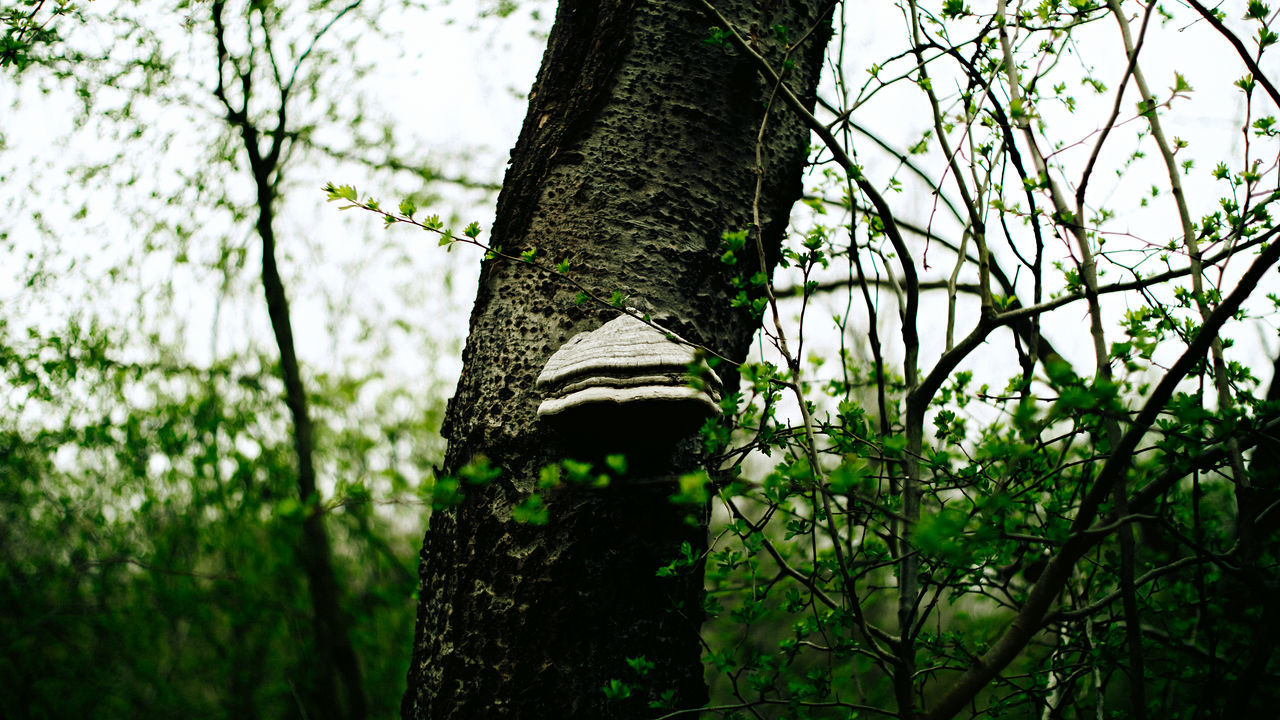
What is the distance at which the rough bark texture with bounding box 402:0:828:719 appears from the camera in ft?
4.24

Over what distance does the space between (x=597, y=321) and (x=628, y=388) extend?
290 mm

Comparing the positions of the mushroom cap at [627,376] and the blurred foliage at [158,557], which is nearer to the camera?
the mushroom cap at [627,376]

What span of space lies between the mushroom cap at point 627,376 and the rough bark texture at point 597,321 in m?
0.13

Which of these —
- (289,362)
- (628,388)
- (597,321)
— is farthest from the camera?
(289,362)

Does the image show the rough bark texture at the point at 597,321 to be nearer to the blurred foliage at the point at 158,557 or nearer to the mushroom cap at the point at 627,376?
the mushroom cap at the point at 627,376

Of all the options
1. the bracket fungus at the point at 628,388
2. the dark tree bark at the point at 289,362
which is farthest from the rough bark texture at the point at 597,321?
the dark tree bark at the point at 289,362

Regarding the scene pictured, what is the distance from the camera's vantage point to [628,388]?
4.00 ft

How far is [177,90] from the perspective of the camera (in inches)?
203

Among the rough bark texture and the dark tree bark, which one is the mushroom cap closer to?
the rough bark texture

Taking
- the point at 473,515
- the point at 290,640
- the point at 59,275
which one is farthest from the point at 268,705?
the point at 473,515

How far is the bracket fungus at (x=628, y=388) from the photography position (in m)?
1.20

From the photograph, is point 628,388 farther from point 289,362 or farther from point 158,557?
point 158,557

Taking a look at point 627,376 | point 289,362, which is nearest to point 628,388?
point 627,376

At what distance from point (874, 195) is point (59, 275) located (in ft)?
20.6
